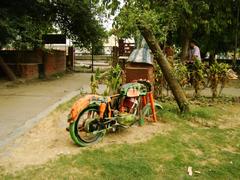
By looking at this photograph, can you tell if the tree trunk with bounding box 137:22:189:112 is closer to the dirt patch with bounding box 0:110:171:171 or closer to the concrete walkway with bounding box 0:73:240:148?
the dirt patch with bounding box 0:110:171:171

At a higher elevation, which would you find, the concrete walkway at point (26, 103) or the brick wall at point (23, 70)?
the brick wall at point (23, 70)

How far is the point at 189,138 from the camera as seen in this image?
6.32 meters

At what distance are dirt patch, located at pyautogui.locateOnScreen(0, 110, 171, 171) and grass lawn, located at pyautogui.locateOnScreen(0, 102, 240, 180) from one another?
Result: 0.19m

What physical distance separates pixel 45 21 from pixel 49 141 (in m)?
10.5

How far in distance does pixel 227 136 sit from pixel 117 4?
428 centimetres

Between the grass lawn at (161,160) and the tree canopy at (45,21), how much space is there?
23.8 ft

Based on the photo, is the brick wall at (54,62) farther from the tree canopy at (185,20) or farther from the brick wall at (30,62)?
the tree canopy at (185,20)

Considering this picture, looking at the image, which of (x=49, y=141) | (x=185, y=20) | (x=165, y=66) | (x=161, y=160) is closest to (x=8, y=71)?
(x=185, y=20)

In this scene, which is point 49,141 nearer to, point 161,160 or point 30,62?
point 161,160

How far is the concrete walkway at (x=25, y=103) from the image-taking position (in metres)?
6.79

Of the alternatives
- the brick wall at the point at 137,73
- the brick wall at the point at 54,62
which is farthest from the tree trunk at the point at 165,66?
the brick wall at the point at 54,62

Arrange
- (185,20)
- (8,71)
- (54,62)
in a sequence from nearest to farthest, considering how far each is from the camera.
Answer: (8,71)
(185,20)
(54,62)

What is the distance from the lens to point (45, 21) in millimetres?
15656

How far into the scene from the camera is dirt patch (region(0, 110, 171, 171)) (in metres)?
5.07
